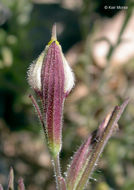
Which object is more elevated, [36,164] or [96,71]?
[96,71]

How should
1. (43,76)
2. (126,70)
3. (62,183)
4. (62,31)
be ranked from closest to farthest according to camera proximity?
(43,76) < (62,183) < (126,70) < (62,31)

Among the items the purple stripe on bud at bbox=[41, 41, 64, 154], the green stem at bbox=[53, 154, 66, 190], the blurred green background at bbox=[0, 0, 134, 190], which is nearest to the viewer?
the purple stripe on bud at bbox=[41, 41, 64, 154]

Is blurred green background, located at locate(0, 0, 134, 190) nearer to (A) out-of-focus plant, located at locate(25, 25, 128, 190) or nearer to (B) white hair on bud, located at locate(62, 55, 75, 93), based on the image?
(A) out-of-focus plant, located at locate(25, 25, 128, 190)

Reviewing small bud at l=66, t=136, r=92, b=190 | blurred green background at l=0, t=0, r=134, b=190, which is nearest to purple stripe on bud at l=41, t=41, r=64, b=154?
small bud at l=66, t=136, r=92, b=190

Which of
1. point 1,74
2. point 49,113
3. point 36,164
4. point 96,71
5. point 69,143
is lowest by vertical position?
point 36,164

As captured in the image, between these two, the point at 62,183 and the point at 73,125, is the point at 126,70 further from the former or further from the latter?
the point at 62,183

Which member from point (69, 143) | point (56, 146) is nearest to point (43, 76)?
point (56, 146)

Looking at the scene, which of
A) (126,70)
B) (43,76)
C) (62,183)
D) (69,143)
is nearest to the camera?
(43,76)
